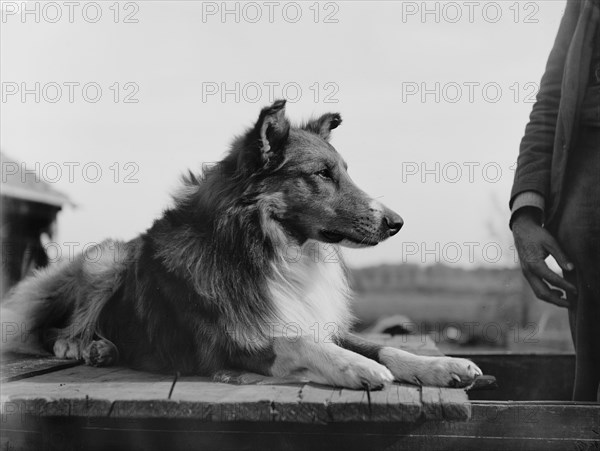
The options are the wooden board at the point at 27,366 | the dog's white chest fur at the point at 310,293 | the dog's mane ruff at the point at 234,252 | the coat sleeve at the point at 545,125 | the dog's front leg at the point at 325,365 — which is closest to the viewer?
the dog's front leg at the point at 325,365

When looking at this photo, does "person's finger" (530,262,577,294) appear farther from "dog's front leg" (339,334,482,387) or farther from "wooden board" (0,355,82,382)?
"wooden board" (0,355,82,382)

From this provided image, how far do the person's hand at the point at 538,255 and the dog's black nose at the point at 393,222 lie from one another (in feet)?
2.11

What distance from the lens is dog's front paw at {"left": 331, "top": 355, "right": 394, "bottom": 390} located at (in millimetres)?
2596

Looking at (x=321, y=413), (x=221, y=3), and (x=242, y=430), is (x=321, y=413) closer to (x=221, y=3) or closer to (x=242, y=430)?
(x=242, y=430)

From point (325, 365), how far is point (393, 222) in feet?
2.87

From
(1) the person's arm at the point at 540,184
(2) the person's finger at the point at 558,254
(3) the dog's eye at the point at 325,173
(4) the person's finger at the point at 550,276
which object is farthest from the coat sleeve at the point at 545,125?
(3) the dog's eye at the point at 325,173

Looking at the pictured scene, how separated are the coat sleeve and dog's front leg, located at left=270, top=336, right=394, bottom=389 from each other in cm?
137

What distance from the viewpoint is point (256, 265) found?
3.25 meters

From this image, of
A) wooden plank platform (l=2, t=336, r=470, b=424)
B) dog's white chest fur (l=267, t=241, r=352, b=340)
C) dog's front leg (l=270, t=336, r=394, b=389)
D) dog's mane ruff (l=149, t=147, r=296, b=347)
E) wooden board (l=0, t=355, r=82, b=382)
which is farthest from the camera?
dog's white chest fur (l=267, t=241, r=352, b=340)

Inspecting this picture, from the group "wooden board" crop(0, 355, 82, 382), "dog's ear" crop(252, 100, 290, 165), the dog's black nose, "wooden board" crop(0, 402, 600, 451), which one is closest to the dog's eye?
"dog's ear" crop(252, 100, 290, 165)

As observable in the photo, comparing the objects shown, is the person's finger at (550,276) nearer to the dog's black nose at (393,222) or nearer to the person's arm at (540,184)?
the person's arm at (540,184)

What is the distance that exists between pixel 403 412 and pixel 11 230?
4.80 m

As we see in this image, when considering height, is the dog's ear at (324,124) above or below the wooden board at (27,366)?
above

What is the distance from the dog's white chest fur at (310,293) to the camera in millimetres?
3281
